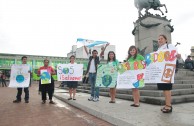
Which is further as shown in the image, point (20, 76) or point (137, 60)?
point (20, 76)

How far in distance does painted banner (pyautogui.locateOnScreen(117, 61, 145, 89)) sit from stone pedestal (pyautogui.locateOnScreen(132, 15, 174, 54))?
8.93 meters

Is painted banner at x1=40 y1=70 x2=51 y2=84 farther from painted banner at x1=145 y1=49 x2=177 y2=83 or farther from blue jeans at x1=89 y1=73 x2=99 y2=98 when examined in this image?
painted banner at x1=145 y1=49 x2=177 y2=83

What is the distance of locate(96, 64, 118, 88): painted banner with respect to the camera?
718 centimetres

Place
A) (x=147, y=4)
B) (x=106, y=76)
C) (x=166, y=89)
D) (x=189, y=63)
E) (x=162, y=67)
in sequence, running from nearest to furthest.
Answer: (x=166, y=89), (x=162, y=67), (x=106, y=76), (x=189, y=63), (x=147, y=4)

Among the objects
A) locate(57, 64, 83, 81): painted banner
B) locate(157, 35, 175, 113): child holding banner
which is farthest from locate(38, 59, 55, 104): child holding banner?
locate(157, 35, 175, 113): child holding banner

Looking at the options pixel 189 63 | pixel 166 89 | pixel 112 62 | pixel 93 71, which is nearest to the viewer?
pixel 166 89

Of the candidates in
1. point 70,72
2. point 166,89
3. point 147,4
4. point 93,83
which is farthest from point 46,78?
point 147,4

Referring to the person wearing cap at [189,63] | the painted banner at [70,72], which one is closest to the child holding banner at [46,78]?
the painted banner at [70,72]

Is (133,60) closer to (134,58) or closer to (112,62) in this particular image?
(134,58)

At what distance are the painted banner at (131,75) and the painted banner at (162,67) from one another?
58 cm

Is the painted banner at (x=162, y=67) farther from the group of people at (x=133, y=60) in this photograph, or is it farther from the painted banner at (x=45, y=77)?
the painted banner at (x=45, y=77)

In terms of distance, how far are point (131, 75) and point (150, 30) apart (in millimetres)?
9768

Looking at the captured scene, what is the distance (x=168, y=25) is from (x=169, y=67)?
1132 centimetres

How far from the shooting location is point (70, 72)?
330 inches
